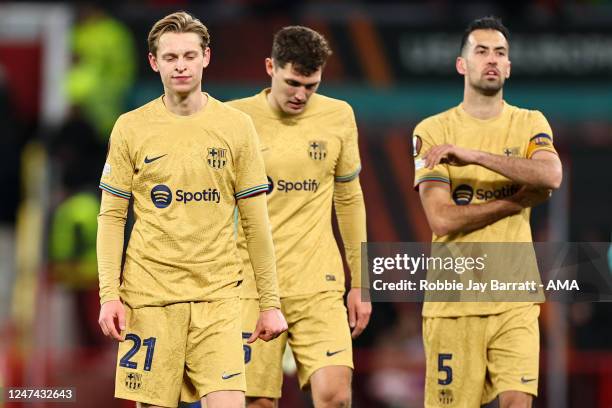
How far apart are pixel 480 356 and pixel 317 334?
92cm

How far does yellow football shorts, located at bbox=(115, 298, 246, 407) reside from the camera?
688 cm

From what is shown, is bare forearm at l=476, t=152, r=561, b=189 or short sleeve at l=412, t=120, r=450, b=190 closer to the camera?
bare forearm at l=476, t=152, r=561, b=189

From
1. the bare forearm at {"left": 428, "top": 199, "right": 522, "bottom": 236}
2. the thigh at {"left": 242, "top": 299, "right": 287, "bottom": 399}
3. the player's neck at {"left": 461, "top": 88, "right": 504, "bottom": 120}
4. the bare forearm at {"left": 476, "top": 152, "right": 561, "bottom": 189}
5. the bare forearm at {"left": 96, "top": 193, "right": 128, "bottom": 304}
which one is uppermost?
the player's neck at {"left": 461, "top": 88, "right": 504, "bottom": 120}

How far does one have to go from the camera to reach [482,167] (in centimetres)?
793

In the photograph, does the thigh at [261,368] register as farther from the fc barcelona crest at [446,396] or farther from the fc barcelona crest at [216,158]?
the fc barcelona crest at [216,158]

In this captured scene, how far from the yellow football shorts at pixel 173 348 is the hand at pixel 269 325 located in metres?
0.11

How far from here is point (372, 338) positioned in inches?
496

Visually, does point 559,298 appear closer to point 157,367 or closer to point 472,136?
point 472,136

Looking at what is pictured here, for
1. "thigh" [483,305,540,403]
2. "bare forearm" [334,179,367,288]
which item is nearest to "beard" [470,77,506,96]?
"bare forearm" [334,179,367,288]

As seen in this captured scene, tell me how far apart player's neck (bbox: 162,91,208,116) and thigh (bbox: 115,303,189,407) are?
95 centimetres

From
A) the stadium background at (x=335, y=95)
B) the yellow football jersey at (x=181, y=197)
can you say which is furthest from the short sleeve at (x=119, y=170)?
the stadium background at (x=335, y=95)

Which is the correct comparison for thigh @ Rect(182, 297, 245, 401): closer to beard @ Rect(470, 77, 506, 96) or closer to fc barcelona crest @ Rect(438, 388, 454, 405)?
fc barcelona crest @ Rect(438, 388, 454, 405)

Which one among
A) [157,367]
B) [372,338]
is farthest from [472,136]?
[372,338]

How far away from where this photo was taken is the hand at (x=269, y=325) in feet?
22.8
